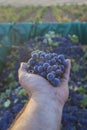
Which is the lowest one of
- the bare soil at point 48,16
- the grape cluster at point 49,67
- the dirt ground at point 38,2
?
the dirt ground at point 38,2

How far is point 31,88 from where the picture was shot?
2.37m

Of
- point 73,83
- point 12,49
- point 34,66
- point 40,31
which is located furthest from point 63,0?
point 34,66

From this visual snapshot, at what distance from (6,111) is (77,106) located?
0.77m

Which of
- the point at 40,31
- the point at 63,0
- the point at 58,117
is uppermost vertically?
the point at 58,117

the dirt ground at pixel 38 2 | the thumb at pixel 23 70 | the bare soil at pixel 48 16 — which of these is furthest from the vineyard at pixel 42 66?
the dirt ground at pixel 38 2

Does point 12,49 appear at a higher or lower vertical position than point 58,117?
lower

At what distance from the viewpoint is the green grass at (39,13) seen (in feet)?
25.8

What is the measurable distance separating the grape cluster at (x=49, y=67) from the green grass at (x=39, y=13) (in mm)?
4830

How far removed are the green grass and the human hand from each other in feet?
16.4

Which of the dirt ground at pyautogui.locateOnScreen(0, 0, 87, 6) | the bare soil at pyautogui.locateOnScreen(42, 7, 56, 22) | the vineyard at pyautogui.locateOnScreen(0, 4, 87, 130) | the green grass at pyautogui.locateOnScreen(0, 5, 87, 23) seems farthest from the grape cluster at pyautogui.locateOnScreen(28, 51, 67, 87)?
the dirt ground at pyautogui.locateOnScreen(0, 0, 87, 6)

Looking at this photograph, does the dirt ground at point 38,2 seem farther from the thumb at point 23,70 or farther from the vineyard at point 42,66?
the thumb at point 23,70

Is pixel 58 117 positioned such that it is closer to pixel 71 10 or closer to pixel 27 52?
pixel 27 52

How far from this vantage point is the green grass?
786cm

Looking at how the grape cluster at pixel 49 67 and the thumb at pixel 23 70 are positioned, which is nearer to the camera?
the grape cluster at pixel 49 67
